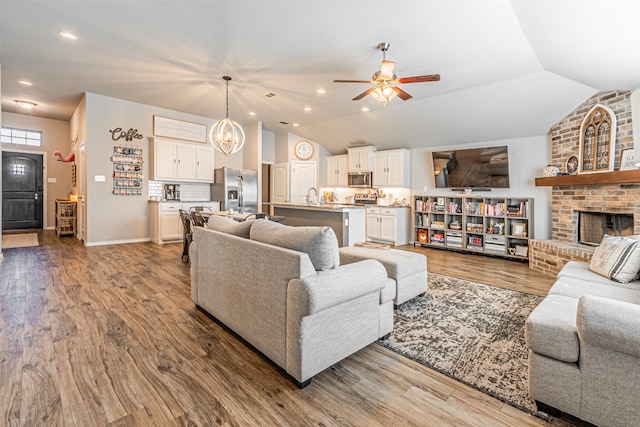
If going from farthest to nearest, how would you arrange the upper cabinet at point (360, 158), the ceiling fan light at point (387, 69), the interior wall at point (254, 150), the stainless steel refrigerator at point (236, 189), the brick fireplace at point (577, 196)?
the interior wall at point (254, 150)
the upper cabinet at point (360, 158)
the stainless steel refrigerator at point (236, 189)
the brick fireplace at point (577, 196)
the ceiling fan light at point (387, 69)

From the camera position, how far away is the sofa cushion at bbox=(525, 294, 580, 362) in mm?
1456

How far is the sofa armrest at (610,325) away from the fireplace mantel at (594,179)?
11.0 ft

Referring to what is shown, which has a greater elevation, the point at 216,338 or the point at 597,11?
the point at 597,11

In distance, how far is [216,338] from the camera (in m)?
2.35

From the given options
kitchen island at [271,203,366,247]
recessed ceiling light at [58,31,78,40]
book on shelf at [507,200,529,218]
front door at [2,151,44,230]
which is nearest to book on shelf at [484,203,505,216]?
book on shelf at [507,200,529,218]

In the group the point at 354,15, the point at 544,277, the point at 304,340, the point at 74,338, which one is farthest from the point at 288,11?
the point at 544,277

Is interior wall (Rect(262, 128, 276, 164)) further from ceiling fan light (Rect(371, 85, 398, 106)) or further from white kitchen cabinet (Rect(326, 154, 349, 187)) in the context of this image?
ceiling fan light (Rect(371, 85, 398, 106))

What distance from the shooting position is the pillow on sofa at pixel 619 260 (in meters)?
2.40

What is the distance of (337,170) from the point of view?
841cm

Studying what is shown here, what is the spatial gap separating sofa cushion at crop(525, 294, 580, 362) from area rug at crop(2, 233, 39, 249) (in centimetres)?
817

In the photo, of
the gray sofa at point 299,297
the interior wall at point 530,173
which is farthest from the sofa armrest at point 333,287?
the interior wall at point 530,173

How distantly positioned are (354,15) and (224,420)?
11.6ft

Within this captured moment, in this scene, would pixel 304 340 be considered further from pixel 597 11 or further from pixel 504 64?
pixel 504 64

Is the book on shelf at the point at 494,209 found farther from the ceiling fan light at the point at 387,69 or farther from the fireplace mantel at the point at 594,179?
the ceiling fan light at the point at 387,69
